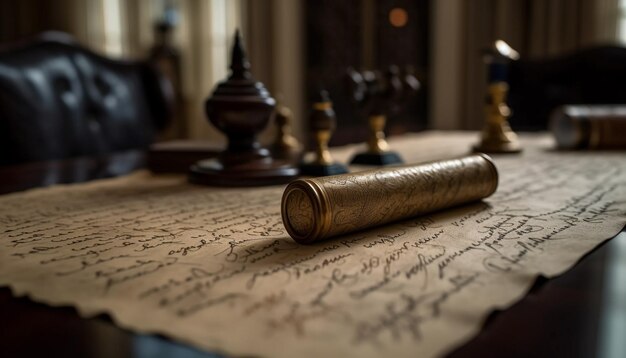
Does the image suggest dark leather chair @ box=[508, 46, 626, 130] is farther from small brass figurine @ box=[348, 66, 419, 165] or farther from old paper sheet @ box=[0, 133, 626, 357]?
old paper sheet @ box=[0, 133, 626, 357]

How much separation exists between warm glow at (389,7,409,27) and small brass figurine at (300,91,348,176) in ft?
9.51

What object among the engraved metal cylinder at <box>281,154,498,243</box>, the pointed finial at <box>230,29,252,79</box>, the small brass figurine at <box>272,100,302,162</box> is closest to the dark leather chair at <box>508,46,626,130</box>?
the small brass figurine at <box>272,100,302,162</box>

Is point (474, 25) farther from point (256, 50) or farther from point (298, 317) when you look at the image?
point (298, 317)

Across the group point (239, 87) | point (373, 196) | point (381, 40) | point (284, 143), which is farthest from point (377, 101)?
point (381, 40)

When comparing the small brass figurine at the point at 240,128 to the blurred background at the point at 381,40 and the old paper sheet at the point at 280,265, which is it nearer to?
the old paper sheet at the point at 280,265

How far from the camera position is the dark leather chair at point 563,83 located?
7.82 ft

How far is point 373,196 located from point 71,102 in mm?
1270

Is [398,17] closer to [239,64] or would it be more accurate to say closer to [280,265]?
[239,64]

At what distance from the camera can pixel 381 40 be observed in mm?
3766

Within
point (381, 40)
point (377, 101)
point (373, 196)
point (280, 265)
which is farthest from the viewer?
point (381, 40)

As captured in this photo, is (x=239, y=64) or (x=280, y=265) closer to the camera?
(x=280, y=265)

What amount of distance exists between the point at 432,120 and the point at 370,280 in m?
Result: 3.62

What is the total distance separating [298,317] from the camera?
404 mm

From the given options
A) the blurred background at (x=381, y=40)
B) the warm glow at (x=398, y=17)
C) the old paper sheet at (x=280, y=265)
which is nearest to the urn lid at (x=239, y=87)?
the old paper sheet at (x=280, y=265)
